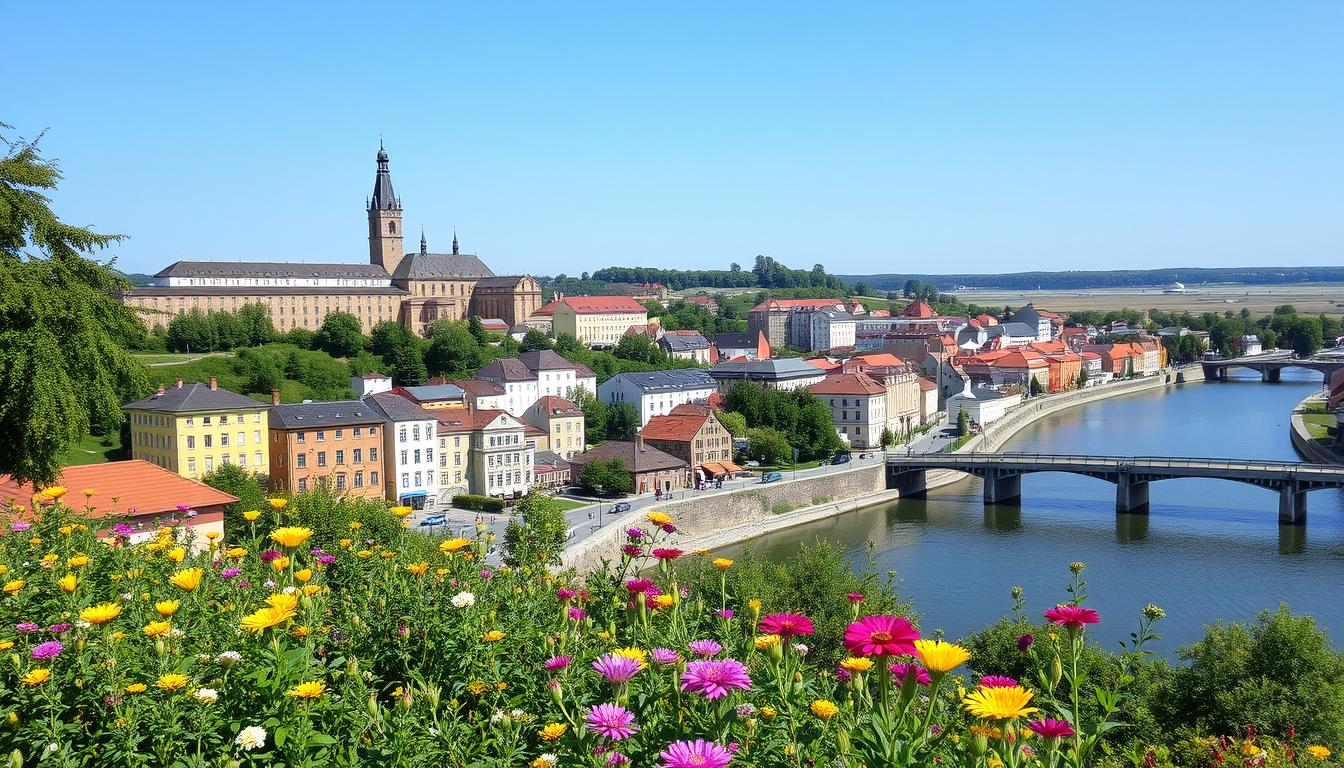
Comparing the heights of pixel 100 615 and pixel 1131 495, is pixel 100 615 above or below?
above

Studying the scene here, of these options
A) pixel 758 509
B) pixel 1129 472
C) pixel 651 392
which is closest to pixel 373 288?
pixel 651 392

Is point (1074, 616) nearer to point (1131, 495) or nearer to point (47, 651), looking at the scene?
point (47, 651)

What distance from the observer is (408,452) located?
29.6m

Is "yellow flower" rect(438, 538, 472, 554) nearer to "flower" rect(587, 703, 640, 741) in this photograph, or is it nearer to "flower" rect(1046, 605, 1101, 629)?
"flower" rect(587, 703, 640, 741)

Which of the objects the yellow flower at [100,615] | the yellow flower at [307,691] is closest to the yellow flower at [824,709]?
the yellow flower at [307,691]

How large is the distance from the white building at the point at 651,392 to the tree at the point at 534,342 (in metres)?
10.6

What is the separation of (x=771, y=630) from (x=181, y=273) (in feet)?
196

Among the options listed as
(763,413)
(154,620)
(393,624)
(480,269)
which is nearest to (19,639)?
(154,620)

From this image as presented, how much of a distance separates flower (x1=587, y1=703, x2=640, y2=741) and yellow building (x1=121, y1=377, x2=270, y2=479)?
85.4 feet

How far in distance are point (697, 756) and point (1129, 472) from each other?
30.1m

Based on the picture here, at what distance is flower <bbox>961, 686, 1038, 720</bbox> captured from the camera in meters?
2.19

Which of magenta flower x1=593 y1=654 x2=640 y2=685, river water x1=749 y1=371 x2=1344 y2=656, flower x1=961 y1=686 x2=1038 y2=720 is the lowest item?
river water x1=749 y1=371 x2=1344 y2=656

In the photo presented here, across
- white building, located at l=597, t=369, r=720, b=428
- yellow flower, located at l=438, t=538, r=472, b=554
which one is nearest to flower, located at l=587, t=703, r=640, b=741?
yellow flower, located at l=438, t=538, r=472, b=554

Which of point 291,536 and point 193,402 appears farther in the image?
point 193,402
